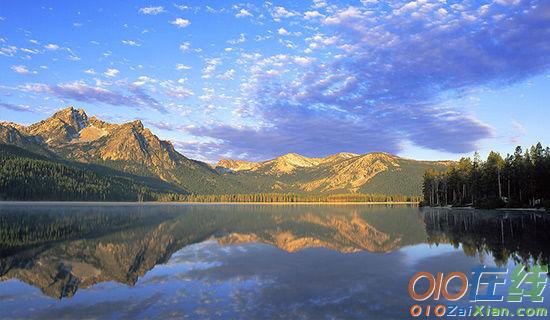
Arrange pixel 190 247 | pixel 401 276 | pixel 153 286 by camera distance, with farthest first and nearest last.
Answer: pixel 190 247
pixel 401 276
pixel 153 286

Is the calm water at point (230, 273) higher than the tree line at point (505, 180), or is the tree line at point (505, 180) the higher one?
the tree line at point (505, 180)

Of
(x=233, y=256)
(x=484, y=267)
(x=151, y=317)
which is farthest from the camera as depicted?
(x=233, y=256)

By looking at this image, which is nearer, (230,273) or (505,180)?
(230,273)

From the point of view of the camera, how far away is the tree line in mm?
102750

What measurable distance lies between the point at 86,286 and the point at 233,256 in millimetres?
13027

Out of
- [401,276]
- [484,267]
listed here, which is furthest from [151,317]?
[484,267]

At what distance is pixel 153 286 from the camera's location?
2192cm

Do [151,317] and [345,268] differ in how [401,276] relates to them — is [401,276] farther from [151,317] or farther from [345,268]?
[151,317]

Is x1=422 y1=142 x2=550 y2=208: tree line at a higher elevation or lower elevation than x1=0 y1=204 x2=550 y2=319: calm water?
higher

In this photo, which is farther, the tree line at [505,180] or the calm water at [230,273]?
the tree line at [505,180]

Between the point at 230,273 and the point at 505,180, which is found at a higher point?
the point at 505,180

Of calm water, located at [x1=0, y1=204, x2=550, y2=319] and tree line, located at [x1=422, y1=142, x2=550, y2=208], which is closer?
calm water, located at [x1=0, y1=204, x2=550, y2=319]

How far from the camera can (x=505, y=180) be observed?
123 metres

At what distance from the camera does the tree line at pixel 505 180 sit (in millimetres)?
102750
